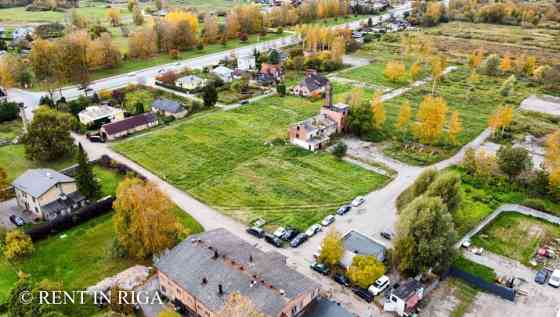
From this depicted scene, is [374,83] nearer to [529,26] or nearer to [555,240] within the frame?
[555,240]

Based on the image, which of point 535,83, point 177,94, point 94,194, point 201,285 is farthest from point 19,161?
point 535,83

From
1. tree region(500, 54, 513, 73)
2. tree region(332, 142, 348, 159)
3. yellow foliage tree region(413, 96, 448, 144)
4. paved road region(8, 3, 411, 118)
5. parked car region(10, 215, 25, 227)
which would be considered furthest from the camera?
tree region(500, 54, 513, 73)

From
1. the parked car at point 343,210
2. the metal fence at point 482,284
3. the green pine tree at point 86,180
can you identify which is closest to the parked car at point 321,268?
the parked car at point 343,210

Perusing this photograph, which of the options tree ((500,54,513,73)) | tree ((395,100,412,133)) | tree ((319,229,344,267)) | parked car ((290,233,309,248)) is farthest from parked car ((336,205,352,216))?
tree ((500,54,513,73))

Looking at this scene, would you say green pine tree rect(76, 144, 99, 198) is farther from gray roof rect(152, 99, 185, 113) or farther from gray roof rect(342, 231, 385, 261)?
gray roof rect(342, 231, 385, 261)

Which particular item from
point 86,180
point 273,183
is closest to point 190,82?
point 273,183

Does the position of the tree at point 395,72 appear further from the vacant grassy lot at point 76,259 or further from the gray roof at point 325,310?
the gray roof at point 325,310

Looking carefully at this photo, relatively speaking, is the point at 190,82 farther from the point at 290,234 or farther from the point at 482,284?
the point at 482,284
